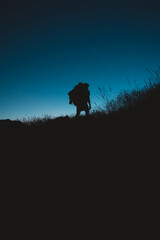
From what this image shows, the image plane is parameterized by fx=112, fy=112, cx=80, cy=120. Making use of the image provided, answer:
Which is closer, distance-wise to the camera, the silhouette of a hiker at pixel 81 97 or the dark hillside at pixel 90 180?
the dark hillside at pixel 90 180

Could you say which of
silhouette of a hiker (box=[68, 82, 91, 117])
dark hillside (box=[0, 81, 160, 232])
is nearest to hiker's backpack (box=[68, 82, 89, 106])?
silhouette of a hiker (box=[68, 82, 91, 117])

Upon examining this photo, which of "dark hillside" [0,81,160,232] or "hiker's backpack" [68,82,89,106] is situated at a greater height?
"hiker's backpack" [68,82,89,106]

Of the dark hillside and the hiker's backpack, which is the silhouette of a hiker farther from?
the dark hillside

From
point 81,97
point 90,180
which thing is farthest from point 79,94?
point 90,180

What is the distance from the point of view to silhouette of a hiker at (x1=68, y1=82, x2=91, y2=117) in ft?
17.0

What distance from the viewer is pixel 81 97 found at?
5199 mm

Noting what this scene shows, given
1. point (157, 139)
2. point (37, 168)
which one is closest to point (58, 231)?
point (37, 168)

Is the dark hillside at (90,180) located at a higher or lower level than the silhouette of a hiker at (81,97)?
lower

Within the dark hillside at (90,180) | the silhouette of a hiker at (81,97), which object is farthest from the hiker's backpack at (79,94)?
the dark hillside at (90,180)

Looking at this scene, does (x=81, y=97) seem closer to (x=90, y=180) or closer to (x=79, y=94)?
(x=79, y=94)

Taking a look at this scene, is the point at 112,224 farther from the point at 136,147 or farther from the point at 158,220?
the point at 136,147

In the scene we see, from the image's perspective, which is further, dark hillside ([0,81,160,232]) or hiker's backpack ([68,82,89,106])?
hiker's backpack ([68,82,89,106])

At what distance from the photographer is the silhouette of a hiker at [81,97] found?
17.0 feet

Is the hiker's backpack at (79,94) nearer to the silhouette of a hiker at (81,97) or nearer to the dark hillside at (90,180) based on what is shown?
the silhouette of a hiker at (81,97)
